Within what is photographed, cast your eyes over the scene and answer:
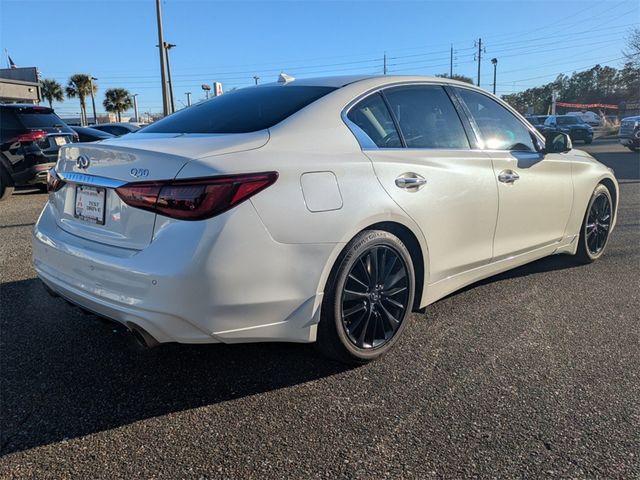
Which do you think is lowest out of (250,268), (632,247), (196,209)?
(632,247)

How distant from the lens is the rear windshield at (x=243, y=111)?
2826 millimetres

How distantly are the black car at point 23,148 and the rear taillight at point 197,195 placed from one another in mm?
7086

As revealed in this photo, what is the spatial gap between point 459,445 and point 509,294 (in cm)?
211

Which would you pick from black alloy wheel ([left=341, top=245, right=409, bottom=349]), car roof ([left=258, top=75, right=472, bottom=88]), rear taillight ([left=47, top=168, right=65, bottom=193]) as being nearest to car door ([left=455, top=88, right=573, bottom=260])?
car roof ([left=258, top=75, right=472, bottom=88])

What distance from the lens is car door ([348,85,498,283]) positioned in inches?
115

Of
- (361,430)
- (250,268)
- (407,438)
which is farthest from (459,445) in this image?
(250,268)

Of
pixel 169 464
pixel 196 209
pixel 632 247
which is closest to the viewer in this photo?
pixel 169 464

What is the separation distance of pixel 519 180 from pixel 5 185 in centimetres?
810

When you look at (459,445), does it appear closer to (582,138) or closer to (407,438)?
(407,438)

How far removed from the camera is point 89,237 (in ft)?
8.45

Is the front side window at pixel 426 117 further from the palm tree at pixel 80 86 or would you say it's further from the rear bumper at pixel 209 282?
the palm tree at pixel 80 86

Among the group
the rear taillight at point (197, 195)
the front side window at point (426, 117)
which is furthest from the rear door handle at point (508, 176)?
the rear taillight at point (197, 195)

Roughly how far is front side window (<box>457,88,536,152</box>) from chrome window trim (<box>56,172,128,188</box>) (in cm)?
240

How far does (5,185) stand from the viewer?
853cm
